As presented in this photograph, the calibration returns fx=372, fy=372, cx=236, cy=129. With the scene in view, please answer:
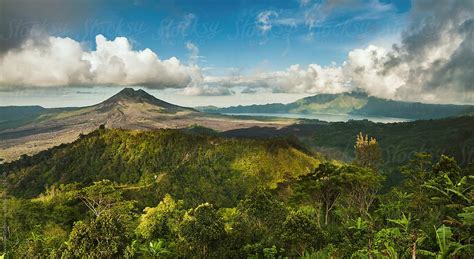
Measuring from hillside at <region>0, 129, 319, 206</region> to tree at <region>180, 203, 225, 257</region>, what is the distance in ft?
210

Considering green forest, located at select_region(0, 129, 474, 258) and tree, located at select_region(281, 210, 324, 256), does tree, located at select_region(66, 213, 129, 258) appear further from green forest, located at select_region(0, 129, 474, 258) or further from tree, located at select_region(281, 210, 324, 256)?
tree, located at select_region(281, 210, 324, 256)

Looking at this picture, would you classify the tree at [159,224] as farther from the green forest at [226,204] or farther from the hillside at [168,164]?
the hillside at [168,164]

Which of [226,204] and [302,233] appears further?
[226,204]

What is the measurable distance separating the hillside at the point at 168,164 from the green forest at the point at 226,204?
17.3 inches

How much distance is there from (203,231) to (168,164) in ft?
315

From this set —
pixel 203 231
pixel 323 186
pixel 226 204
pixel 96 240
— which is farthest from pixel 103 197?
pixel 226 204

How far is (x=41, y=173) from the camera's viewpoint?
130 m

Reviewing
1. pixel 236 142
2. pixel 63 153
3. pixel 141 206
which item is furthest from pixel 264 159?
pixel 63 153

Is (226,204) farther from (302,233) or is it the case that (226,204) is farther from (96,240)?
(96,240)

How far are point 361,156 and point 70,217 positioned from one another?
5072 centimetres

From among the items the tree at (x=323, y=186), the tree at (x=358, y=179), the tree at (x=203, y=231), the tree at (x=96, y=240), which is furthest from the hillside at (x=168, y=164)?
the tree at (x=96, y=240)

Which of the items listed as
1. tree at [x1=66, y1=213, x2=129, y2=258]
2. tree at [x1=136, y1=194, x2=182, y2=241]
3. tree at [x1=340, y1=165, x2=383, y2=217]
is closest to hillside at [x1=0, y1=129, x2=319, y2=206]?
tree at [x1=136, y1=194, x2=182, y2=241]

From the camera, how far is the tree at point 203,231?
27656 millimetres

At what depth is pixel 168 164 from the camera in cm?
12150
